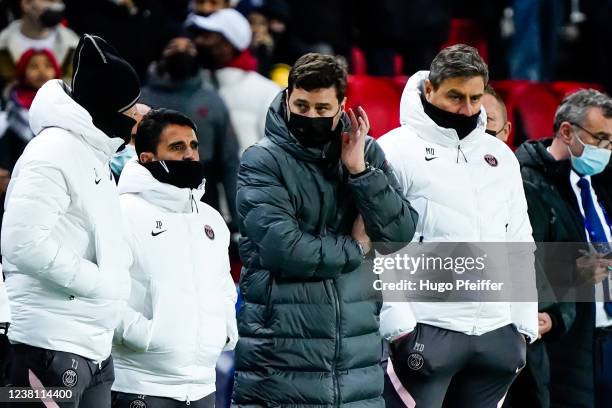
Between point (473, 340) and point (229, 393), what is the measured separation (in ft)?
5.32

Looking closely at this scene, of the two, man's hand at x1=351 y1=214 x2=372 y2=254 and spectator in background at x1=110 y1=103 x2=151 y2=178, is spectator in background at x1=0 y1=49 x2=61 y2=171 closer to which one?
spectator in background at x1=110 y1=103 x2=151 y2=178

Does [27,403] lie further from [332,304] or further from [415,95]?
[415,95]

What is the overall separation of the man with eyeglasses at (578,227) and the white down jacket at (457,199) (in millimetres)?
732

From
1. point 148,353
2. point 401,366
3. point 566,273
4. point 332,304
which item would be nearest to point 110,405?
point 148,353

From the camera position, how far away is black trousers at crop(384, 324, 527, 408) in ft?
19.7

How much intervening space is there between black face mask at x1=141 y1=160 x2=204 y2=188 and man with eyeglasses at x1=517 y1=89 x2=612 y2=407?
2.07 m

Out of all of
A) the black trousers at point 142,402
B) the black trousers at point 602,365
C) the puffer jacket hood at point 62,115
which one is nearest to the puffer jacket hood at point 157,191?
the puffer jacket hood at point 62,115

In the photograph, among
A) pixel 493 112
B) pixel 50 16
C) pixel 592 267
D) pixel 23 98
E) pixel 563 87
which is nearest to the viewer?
pixel 592 267

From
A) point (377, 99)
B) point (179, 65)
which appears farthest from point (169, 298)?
point (377, 99)

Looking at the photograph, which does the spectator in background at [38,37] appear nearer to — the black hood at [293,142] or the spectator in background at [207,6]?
the spectator in background at [207,6]

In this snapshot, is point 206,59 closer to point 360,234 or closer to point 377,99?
point 377,99

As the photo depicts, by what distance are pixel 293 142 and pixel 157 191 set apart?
580 mm

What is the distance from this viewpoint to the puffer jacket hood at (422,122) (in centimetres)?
616

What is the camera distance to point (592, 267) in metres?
6.97
